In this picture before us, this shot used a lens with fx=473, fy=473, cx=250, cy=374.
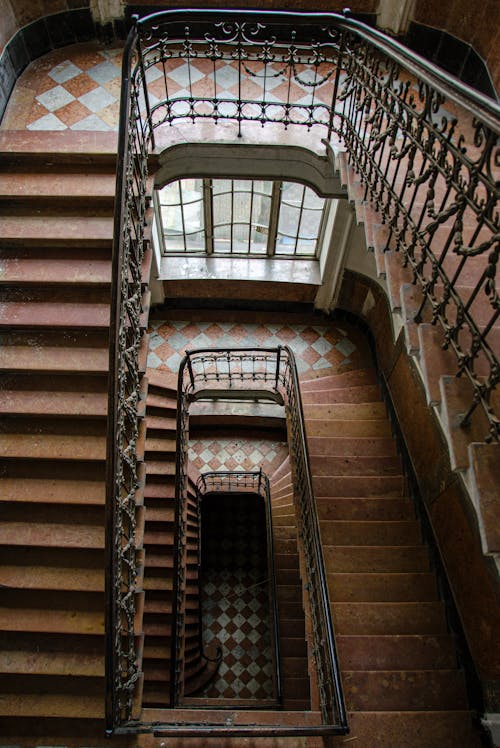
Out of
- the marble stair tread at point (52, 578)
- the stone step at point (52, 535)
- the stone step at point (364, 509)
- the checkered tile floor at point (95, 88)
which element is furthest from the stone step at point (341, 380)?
the marble stair tread at point (52, 578)

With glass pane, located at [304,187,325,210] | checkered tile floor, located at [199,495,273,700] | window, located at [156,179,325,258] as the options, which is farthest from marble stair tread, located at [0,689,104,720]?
glass pane, located at [304,187,325,210]

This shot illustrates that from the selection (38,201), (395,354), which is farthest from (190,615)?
(38,201)

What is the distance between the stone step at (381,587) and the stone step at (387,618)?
119mm

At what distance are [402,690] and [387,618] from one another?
0.59m

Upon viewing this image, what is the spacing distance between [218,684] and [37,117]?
891cm

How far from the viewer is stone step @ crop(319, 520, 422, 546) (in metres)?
5.14

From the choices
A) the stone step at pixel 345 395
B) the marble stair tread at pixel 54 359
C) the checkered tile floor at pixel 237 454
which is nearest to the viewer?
the marble stair tread at pixel 54 359

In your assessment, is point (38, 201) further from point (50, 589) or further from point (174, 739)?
point (174, 739)

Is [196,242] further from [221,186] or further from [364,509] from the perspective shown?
[364,509]

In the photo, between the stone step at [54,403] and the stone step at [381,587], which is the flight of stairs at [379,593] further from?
the stone step at [54,403]

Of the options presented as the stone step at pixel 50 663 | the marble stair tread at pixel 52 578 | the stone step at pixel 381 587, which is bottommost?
the stone step at pixel 50 663

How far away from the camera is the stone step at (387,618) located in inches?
177

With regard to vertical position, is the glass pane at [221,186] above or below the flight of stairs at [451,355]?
above

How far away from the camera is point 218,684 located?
8.18m
